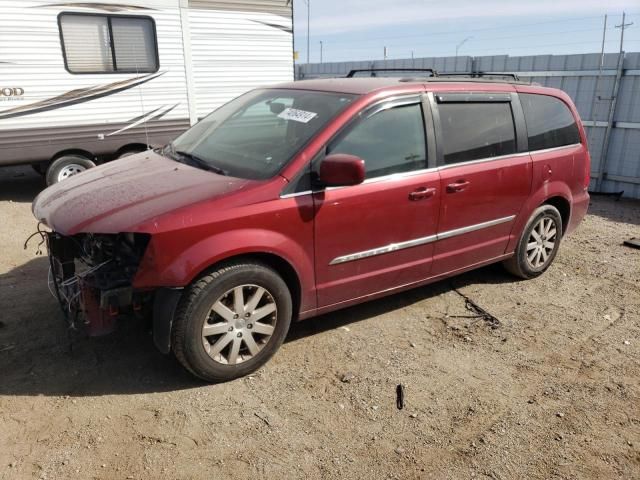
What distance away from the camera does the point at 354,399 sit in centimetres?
316

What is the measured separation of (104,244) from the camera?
3.25 m

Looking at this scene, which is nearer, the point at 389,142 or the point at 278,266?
the point at 278,266

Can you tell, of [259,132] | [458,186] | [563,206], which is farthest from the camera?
[563,206]

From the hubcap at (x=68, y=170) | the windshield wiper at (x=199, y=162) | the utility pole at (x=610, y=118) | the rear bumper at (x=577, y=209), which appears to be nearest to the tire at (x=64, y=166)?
the hubcap at (x=68, y=170)

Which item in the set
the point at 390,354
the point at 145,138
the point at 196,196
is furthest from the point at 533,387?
the point at 145,138

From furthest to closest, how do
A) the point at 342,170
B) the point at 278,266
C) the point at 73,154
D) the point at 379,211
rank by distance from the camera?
the point at 73,154, the point at 379,211, the point at 278,266, the point at 342,170

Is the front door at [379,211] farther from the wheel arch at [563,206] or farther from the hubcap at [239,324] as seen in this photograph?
the wheel arch at [563,206]

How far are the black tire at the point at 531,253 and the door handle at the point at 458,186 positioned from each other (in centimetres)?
105

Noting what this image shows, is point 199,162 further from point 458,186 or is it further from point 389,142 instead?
point 458,186

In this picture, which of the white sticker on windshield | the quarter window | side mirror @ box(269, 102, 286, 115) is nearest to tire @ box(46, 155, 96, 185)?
side mirror @ box(269, 102, 286, 115)

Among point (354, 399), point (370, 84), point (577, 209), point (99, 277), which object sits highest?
point (370, 84)

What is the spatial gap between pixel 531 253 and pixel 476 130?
4.80 ft

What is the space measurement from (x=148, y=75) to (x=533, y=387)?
723 centimetres

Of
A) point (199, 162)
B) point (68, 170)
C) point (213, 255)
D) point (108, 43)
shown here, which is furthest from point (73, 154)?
point (213, 255)
